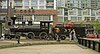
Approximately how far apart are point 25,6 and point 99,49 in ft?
259

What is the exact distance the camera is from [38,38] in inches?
1777

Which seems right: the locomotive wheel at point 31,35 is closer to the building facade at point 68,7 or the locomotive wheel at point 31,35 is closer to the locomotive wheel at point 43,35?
the locomotive wheel at point 43,35

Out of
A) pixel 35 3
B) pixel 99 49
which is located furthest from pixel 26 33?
pixel 35 3

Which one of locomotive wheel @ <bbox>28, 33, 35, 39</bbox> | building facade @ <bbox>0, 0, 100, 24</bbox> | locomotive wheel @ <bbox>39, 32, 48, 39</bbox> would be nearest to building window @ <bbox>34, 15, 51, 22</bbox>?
building facade @ <bbox>0, 0, 100, 24</bbox>

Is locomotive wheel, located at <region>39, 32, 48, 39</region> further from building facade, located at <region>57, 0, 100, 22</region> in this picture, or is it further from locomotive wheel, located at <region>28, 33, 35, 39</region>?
building facade, located at <region>57, 0, 100, 22</region>

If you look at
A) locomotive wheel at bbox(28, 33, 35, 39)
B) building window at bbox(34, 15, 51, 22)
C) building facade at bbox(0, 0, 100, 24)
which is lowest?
locomotive wheel at bbox(28, 33, 35, 39)

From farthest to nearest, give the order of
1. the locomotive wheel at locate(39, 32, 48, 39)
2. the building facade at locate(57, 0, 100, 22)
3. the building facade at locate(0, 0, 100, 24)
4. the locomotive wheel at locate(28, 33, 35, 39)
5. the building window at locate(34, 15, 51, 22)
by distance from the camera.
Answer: the building facade at locate(57, 0, 100, 22), the building facade at locate(0, 0, 100, 24), the building window at locate(34, 15, 51, 22), the locomotive wheel at locate(28, 33, 35, 39), the locomotive wheel at locate(39, 32, 48, 39)

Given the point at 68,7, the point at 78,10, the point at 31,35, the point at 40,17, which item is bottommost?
the point at 31,35

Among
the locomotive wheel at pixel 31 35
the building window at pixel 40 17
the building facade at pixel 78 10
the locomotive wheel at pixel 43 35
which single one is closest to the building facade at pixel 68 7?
the building facade at pixel 78 10

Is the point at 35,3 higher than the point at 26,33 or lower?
higher

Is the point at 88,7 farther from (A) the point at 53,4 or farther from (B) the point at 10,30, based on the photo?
(B) the point at 10,30

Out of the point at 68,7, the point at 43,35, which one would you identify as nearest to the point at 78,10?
the point at 68,7

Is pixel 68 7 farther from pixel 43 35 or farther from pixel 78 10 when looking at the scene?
pixel 43 35

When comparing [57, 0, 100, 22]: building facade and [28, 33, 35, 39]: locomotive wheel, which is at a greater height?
[57, 0, 100, 22]: building facade
